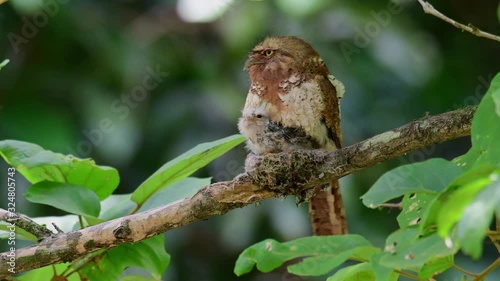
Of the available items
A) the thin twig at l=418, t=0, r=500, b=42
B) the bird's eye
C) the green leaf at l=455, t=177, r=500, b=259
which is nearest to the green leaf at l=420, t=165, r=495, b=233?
the green leaf at l=455, t=177, r=500, b=259

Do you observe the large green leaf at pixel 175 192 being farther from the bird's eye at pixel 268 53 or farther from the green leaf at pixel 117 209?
the bird's eye at pixel 268 53

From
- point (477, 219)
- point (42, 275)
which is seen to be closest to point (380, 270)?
point (477, 219)

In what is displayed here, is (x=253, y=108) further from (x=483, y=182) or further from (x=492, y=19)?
(x=492, y=19)

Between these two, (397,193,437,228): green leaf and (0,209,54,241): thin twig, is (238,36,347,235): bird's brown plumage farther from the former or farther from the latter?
(397,193,437,228): green leaf

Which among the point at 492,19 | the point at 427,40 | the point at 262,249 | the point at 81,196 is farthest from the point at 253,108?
the point at 492,19

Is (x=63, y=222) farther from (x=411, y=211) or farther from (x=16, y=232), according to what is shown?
(x=411, y=211)
